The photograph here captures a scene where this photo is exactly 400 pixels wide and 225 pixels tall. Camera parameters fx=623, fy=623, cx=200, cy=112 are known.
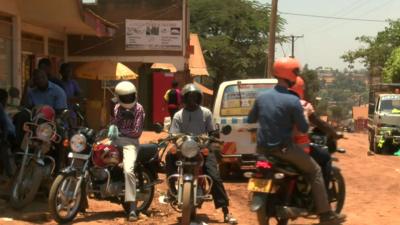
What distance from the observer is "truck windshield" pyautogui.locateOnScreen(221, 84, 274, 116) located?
38.3ft

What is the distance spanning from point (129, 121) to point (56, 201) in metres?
1.42

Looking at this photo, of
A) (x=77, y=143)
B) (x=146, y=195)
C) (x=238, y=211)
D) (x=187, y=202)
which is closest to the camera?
(x=187, y=202)

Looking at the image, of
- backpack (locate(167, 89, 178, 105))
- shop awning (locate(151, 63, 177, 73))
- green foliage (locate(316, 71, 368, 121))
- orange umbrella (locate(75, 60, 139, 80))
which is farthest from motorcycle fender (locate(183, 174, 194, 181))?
green foliage (locate(316, 71, 368, 121))

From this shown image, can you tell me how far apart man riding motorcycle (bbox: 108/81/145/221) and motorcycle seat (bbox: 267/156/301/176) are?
6.47 feet

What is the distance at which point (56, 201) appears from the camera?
7062 millimetres

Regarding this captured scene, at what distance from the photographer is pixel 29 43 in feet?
57.1

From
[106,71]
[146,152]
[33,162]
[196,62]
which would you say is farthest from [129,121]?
[196,62]

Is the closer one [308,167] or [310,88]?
[308,167]

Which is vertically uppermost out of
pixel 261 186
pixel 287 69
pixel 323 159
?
pixel 287 69

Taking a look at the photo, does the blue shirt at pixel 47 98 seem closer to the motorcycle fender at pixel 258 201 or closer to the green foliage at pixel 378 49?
the motorcycle fender at pixel 258 201

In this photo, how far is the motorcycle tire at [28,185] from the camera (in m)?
7.72

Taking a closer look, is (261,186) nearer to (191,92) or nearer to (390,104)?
(191,92)

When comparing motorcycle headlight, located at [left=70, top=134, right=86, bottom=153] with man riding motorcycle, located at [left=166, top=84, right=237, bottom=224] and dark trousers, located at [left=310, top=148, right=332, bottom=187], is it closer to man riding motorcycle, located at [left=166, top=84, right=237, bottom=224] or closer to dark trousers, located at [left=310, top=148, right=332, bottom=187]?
man riding motorcycle, located at [left=166, top=84, right=237, bottom=224]

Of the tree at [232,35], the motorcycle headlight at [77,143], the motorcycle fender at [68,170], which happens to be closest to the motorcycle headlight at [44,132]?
the motorcycle headlight at [77,143]
